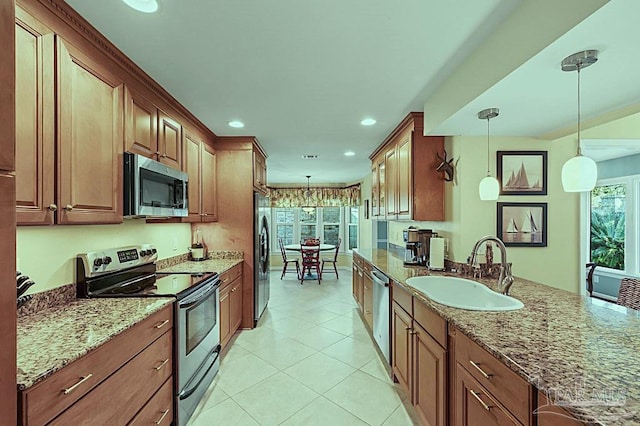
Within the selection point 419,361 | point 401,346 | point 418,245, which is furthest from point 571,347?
point 418,245

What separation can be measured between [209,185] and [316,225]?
4.95 metres

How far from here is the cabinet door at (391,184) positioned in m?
3.43

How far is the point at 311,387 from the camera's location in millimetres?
2449

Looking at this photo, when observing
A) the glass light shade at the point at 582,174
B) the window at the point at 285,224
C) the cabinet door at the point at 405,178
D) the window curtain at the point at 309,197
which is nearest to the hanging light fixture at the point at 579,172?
the glass light shade at the point at 582,174

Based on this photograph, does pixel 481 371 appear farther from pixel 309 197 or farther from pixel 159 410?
pixel 309 197

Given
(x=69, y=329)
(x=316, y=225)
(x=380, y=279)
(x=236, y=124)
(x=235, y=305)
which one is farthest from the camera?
(x=316, y=225)

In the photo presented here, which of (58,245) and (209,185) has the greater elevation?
(209,185)

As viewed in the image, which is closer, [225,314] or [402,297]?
[402,297]

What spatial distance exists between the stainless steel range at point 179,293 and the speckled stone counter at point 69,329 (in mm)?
136

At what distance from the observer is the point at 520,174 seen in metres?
2.61

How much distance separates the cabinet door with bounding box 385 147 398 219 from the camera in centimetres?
343

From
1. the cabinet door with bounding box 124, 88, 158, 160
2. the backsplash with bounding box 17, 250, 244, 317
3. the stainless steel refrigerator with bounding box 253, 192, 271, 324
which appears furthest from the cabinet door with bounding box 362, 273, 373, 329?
the backsplash with bounding box 17, 250, 244, 317

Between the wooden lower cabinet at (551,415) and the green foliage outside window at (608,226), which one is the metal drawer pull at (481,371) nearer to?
the wooden lower cabinet at (551,415)

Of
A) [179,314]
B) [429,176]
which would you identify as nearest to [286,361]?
[179,314]
